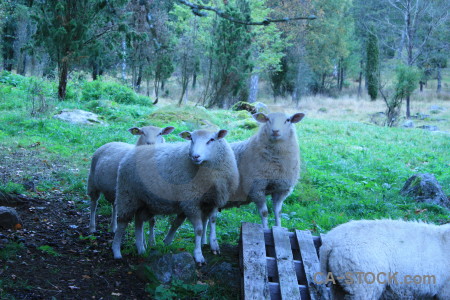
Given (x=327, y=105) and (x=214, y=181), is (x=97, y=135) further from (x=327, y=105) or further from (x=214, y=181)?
(x=327, y=105)

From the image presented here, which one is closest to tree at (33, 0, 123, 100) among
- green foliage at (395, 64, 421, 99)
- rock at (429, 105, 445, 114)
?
green foliage at (395, 64, 421, 99)

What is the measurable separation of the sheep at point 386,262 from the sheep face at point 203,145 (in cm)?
196

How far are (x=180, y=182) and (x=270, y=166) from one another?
1.54m

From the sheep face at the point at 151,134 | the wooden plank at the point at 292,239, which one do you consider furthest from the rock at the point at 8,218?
the wooden plank at the point at 292,239

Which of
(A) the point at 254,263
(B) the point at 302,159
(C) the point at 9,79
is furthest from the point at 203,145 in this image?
(C) the point at 9,79

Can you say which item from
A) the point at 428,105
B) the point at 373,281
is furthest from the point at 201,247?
the point at 428,105

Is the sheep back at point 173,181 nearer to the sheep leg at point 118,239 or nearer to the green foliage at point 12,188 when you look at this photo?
the sheep leg at point 118,239

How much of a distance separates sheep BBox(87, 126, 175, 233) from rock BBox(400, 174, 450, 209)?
4.75 m

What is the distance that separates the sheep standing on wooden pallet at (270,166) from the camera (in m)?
6.12

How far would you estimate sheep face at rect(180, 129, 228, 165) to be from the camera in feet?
16.5

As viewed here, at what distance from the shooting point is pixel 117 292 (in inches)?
171

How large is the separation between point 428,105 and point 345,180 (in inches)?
1129

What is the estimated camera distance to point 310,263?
4.52 meters

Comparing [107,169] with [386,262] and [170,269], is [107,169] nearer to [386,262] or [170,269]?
[170,269]
